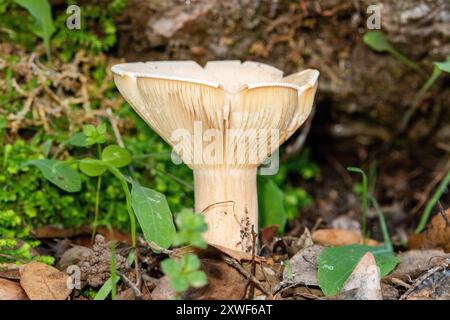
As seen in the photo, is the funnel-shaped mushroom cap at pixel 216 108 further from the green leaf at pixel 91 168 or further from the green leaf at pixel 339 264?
the green leaf at pixel 339 264

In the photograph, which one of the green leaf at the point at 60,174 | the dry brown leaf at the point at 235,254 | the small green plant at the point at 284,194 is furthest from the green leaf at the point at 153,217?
the small green plant at the point at 284,194

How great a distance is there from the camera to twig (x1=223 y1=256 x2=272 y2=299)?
1673 millimetres

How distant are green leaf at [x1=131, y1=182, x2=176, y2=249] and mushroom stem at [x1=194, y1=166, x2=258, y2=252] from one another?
0.66 ft

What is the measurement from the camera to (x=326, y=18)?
2752 mm

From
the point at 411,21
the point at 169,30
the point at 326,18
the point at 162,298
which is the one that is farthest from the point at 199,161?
the point at 411,21

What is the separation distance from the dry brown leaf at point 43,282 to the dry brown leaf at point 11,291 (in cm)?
2

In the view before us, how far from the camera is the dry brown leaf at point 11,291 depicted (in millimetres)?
1736

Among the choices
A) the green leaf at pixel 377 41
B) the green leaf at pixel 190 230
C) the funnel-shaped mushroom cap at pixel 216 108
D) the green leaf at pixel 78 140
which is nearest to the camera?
the green leaf at pixel 190 230

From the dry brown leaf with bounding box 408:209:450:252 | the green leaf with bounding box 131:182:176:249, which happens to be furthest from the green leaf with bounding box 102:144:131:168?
the dry brown leaf with bounding box 408:209:450:252

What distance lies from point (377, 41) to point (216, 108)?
4.01 ft

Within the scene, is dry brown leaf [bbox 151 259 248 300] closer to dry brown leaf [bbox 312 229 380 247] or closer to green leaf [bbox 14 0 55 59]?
dry brown leaf [bbox 312 229 380 247]

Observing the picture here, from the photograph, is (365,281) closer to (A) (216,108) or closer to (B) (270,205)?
(A) (216,108)

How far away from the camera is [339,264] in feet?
6.15

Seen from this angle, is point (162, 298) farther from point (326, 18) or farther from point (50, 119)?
point (326, 18)
